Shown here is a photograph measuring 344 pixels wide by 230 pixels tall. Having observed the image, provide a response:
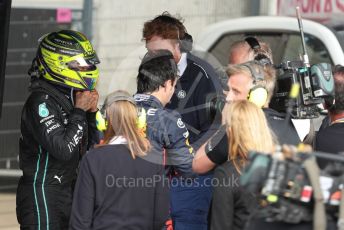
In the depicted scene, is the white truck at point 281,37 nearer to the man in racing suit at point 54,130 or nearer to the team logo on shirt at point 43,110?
the man in racing suit at point 54,130

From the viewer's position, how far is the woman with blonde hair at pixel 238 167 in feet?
15.2

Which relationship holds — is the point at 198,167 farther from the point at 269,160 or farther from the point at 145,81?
the point at 269,160

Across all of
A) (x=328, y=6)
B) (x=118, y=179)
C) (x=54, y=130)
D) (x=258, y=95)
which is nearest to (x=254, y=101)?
(x=258, y=95)

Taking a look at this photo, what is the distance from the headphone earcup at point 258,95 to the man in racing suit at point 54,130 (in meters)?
0.96

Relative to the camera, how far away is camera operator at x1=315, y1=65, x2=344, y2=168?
17.7ft

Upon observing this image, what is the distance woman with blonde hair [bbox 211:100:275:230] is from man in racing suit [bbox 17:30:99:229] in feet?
3.42

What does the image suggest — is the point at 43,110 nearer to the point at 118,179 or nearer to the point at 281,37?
the point at 118,179

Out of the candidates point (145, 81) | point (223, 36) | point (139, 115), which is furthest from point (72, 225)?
point (223, 36)

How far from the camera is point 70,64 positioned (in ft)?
18.4

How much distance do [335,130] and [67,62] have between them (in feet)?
5.14

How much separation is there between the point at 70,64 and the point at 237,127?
1.34 meters

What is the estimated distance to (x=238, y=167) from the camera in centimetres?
472

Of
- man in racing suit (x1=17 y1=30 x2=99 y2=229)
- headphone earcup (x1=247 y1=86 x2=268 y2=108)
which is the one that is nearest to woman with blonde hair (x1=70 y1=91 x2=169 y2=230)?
man in racing suit (x1=17 y1=30 x2=99 y2=229)

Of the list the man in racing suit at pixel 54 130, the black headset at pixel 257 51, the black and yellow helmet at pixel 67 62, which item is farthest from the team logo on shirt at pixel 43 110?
the black headset at pixel 257 51
